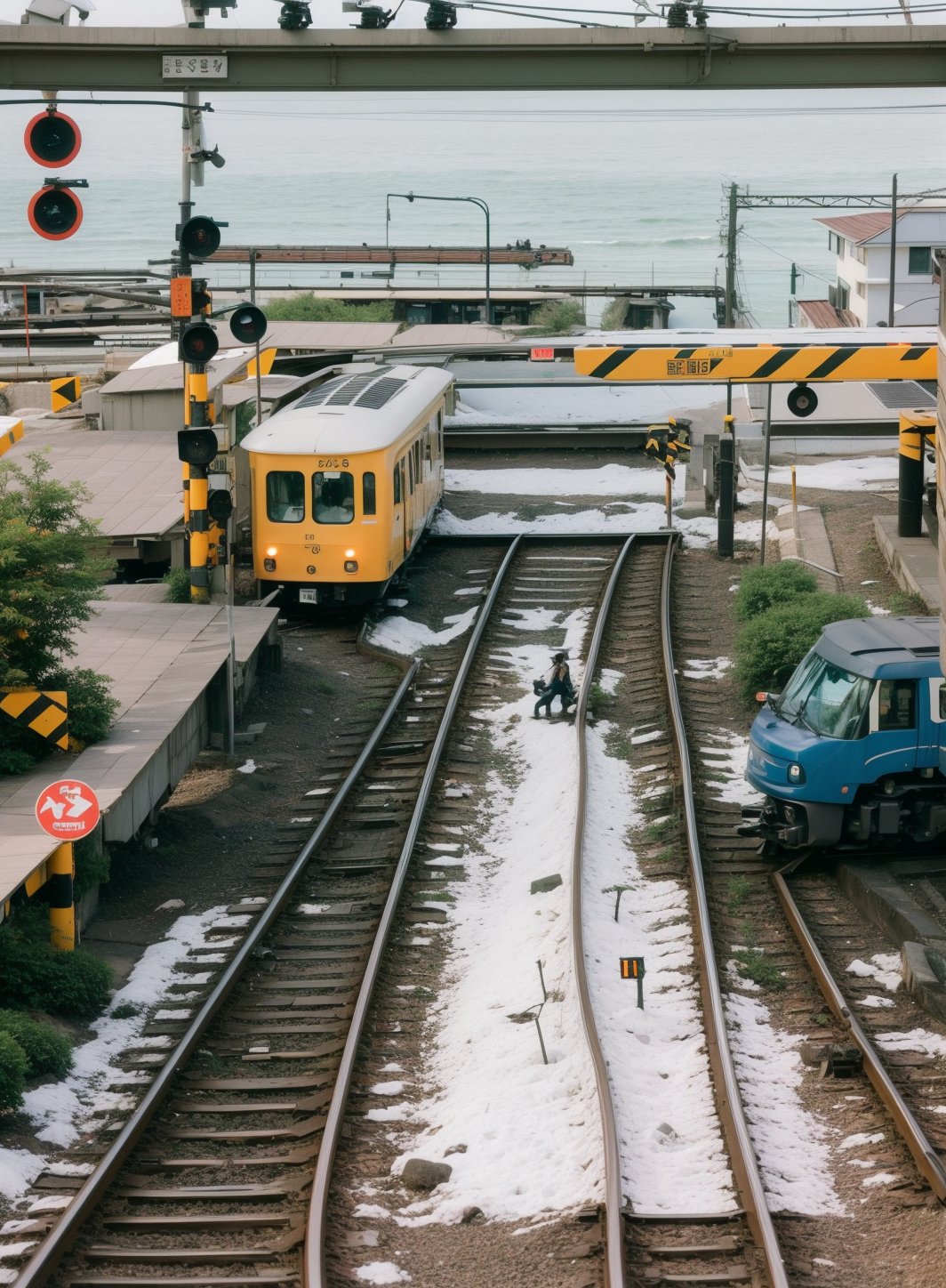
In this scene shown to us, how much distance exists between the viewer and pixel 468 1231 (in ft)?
28.8

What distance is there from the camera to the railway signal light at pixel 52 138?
47.5 feet

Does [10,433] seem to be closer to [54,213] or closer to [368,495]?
[54,213]

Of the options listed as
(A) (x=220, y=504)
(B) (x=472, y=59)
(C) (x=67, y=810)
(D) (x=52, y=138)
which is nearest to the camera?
(C) (x=67, y=810)

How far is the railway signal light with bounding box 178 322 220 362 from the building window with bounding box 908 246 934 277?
58103mm

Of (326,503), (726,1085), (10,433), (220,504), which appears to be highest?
(10,433)

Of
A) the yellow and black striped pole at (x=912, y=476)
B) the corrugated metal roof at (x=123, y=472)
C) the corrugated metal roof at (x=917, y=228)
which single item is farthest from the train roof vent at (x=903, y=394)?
the corrugated metal roof at (x=917, y=228)

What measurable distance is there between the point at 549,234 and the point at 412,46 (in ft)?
539

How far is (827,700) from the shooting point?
14.9 m

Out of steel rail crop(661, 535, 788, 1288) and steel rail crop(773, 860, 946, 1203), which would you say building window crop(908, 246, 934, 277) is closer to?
steel rail crop(661, 535, 788, 1288)

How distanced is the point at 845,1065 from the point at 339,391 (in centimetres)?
1666

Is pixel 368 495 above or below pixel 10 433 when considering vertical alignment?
below

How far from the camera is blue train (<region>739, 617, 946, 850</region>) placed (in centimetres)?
1434

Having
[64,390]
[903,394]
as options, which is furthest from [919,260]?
[64,390]

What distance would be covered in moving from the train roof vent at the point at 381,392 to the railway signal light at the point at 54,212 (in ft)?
31.5
